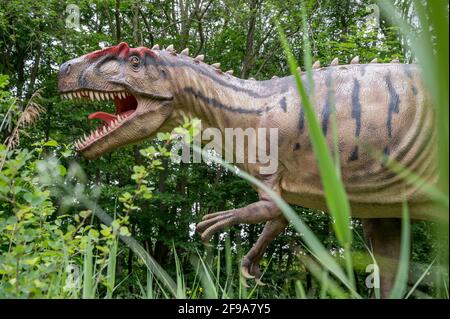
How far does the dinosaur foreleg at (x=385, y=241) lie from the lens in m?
3.51

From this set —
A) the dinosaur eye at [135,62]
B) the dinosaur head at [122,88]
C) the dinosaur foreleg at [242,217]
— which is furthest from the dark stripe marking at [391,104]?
the dinosaur eye at [135,62]

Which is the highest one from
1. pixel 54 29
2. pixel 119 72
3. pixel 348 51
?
pixel 54 29

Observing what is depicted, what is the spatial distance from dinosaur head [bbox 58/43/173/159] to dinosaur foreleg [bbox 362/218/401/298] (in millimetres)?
1453

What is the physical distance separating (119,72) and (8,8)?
7.73m

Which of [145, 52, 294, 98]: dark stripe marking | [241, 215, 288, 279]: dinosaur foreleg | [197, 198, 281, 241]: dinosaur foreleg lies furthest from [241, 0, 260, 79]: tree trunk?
[197, 198, 281, 241]: dinosaur foreleg

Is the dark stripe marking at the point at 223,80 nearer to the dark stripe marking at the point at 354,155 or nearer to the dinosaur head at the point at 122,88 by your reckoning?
the dinosaur head at the point at 122,88

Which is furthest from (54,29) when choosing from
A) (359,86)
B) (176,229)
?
(359,86)

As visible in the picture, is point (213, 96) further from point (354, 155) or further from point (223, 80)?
point (354, 155)

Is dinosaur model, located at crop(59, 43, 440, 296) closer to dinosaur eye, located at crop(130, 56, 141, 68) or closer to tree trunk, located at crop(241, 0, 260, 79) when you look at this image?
dinosaur eye, located at crop(130, 56, 141, 68)

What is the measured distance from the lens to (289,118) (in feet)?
10.9

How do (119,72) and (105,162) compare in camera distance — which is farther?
(105,162)

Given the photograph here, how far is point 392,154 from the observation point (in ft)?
10.2
